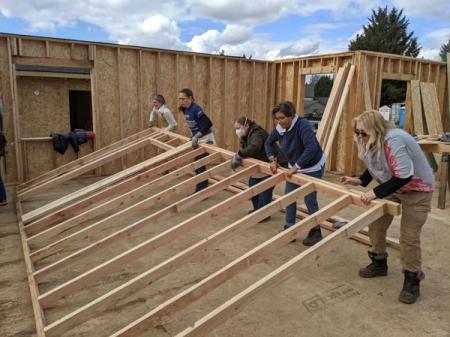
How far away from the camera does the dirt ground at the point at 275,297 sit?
8.86ft

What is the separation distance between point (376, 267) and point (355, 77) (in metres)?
5.20

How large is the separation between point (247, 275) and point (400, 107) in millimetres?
21464

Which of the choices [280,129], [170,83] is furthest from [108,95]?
[280,129]

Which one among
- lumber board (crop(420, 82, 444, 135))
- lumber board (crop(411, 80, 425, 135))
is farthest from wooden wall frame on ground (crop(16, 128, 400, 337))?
lumber board (crop(420, 82, 444, 135))

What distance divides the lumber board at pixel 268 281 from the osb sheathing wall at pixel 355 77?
5.59 metres

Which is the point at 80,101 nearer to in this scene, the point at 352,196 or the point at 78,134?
the point at 78,134

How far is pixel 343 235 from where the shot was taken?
2564 millimetres

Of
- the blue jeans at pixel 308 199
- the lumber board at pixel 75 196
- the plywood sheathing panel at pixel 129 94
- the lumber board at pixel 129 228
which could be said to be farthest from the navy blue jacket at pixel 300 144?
the plywood sheathing panel at pixel 129 94

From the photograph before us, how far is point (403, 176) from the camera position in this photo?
268 centimetres

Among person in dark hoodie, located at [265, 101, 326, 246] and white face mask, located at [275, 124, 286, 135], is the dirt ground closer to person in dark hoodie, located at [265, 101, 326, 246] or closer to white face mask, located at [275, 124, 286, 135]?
person in dark hoodie, located at [265, 101, 326, 246]

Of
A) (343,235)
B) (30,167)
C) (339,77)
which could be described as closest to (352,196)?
(343,235)

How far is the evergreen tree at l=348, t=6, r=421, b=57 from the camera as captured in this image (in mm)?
29422

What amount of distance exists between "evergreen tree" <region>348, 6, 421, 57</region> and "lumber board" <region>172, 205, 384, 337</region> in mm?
30335

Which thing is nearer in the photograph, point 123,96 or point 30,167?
point 30,167
